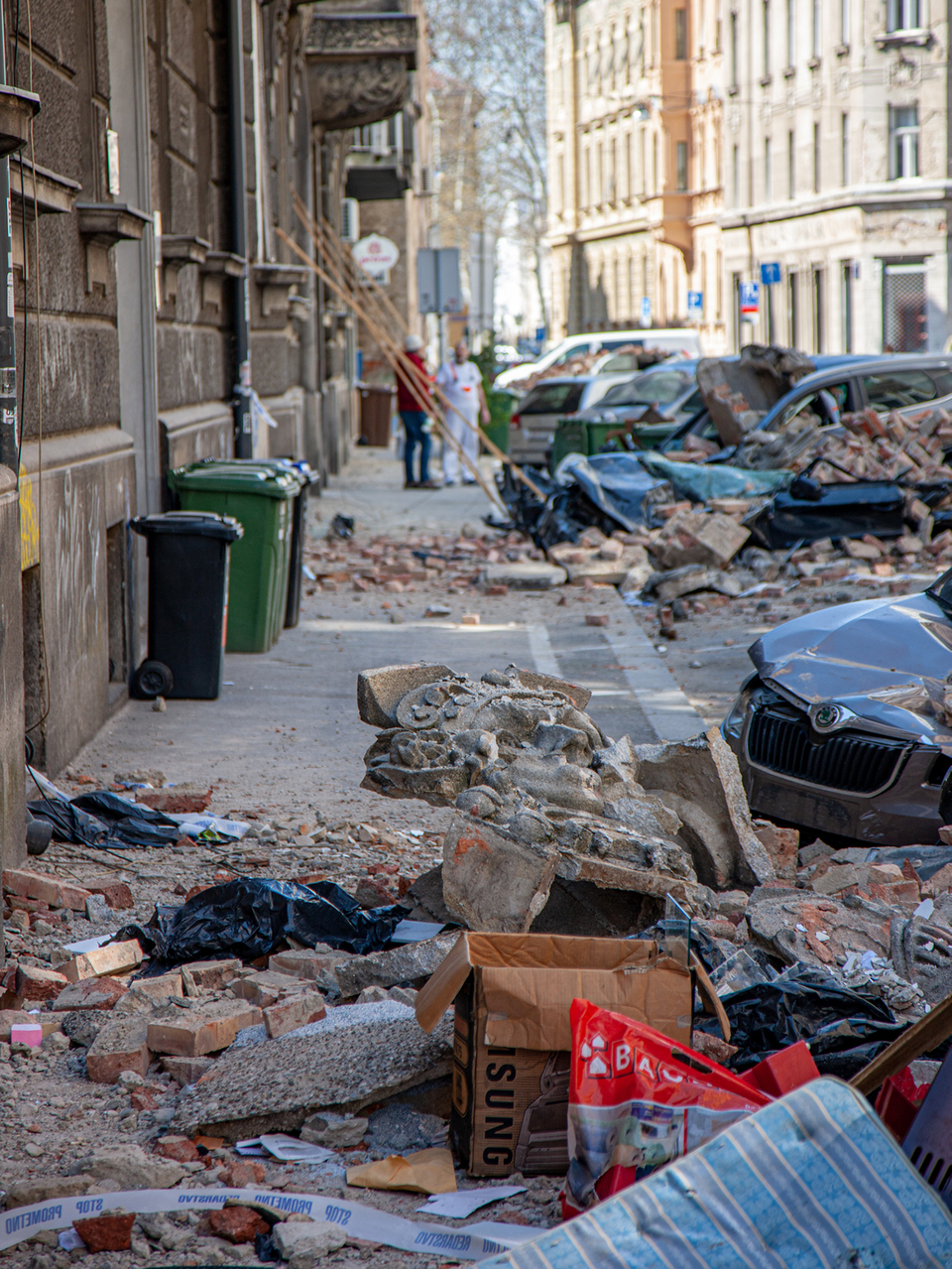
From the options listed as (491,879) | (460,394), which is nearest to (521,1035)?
(491,879)

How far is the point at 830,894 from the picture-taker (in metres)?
4.48

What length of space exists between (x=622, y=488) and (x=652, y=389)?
5799 mm

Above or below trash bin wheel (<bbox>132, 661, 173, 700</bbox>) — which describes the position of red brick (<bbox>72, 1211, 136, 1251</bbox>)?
below

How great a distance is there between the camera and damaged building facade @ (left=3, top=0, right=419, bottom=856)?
18.5 ft

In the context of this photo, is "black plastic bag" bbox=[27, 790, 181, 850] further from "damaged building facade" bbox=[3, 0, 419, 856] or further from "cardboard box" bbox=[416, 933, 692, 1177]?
"cardboard box" bbox=[416, 933, 692, 1177]

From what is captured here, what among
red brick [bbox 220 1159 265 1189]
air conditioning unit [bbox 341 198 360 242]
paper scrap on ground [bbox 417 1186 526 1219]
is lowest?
paper scrap on ground [bbox 417 1186 526 1219]

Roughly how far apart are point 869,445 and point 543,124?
6842 cm

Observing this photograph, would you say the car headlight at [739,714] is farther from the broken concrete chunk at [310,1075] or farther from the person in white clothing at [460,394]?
the person in white clothing at [460,394]

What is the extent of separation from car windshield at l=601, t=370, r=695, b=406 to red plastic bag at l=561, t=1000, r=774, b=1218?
17.2m

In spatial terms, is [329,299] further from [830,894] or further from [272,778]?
[830,894]

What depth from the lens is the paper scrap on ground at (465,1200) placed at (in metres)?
2.77

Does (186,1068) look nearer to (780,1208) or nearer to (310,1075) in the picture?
(310,1075)

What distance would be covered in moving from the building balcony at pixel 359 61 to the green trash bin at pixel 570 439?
216 inches

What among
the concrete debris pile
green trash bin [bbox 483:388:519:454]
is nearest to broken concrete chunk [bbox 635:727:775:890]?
the concrete debris pile
